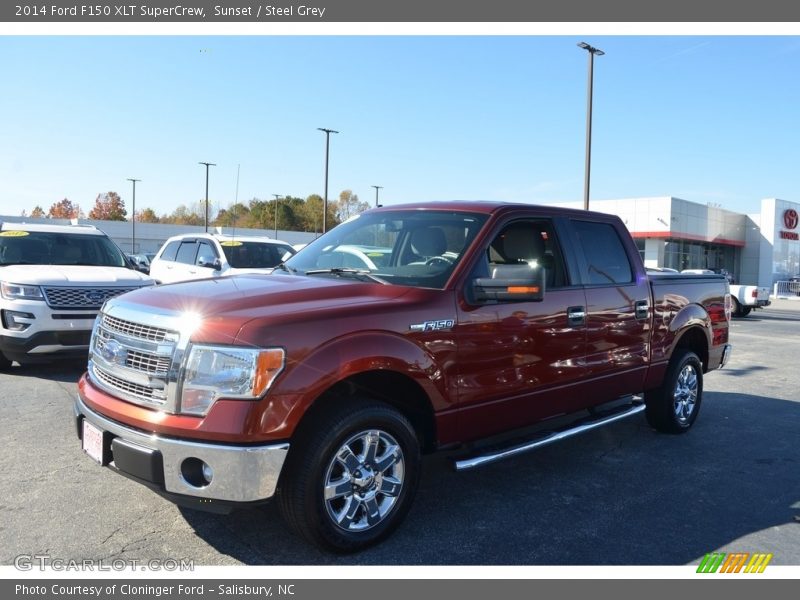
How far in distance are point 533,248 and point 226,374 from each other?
103 inches

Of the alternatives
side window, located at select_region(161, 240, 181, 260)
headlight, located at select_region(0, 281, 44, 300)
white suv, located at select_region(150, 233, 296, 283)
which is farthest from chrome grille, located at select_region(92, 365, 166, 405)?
side window, located at select_region(161, 240, 181, 260)

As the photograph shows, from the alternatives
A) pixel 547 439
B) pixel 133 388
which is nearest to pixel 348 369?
pixel 133 388

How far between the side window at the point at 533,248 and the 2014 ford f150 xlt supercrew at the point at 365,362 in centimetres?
1

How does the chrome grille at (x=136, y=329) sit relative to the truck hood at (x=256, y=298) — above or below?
below

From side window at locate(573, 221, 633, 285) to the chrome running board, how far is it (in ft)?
3.51

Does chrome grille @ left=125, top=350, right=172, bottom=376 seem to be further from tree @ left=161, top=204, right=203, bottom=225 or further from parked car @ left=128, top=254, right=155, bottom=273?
tree @ left=161, top=204, right=203, bottom=225

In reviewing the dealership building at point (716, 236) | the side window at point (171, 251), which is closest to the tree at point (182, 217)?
the dealership building at point (716, 236)

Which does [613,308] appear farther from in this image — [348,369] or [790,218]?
[790,218]

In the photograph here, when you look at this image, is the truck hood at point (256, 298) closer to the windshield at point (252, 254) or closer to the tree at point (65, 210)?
the windshield at point (252, 254)

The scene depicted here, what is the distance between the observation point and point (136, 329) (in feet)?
11.5

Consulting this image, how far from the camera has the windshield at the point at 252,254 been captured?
37.4ft

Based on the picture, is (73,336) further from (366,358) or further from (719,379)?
(719,379)

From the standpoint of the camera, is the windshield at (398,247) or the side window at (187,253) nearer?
the windshield at (398,247)

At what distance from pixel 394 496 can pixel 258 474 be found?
901 millimetres
